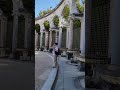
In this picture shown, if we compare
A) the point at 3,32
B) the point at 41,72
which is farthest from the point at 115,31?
the point at 41,72

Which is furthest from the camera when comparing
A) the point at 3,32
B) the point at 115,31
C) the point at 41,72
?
the point at 41,72

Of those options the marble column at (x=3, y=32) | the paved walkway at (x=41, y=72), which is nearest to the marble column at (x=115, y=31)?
the marble column at (x=3, y=32)

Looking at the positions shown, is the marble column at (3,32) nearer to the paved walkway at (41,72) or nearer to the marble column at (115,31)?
the marble column at (115,31)

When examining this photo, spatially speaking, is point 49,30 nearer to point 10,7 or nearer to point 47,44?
point 47,44

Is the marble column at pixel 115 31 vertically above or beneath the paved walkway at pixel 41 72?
above

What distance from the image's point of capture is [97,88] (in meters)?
8.10

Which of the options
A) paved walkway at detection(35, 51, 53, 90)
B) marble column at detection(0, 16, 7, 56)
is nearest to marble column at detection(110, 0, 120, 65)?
marble column at detection(0, 16, 7, 56)

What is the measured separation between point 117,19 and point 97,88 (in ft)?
9.14

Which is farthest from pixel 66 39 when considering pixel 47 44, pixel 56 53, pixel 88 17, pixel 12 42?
pixel 12 42

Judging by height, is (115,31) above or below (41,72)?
above

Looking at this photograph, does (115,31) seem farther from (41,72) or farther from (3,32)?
(41,72)

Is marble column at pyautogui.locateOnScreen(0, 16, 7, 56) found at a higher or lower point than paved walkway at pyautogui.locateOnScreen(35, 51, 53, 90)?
higher

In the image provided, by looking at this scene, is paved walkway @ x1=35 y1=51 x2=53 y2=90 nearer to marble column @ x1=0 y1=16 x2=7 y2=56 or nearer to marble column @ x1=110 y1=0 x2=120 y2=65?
marble column @ x1=0 y1=16 x2=7 y2=56

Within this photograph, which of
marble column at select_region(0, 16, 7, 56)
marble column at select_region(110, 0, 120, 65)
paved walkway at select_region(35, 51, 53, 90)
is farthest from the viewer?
paved walkway at select_region(35, 51, 53, 90)
